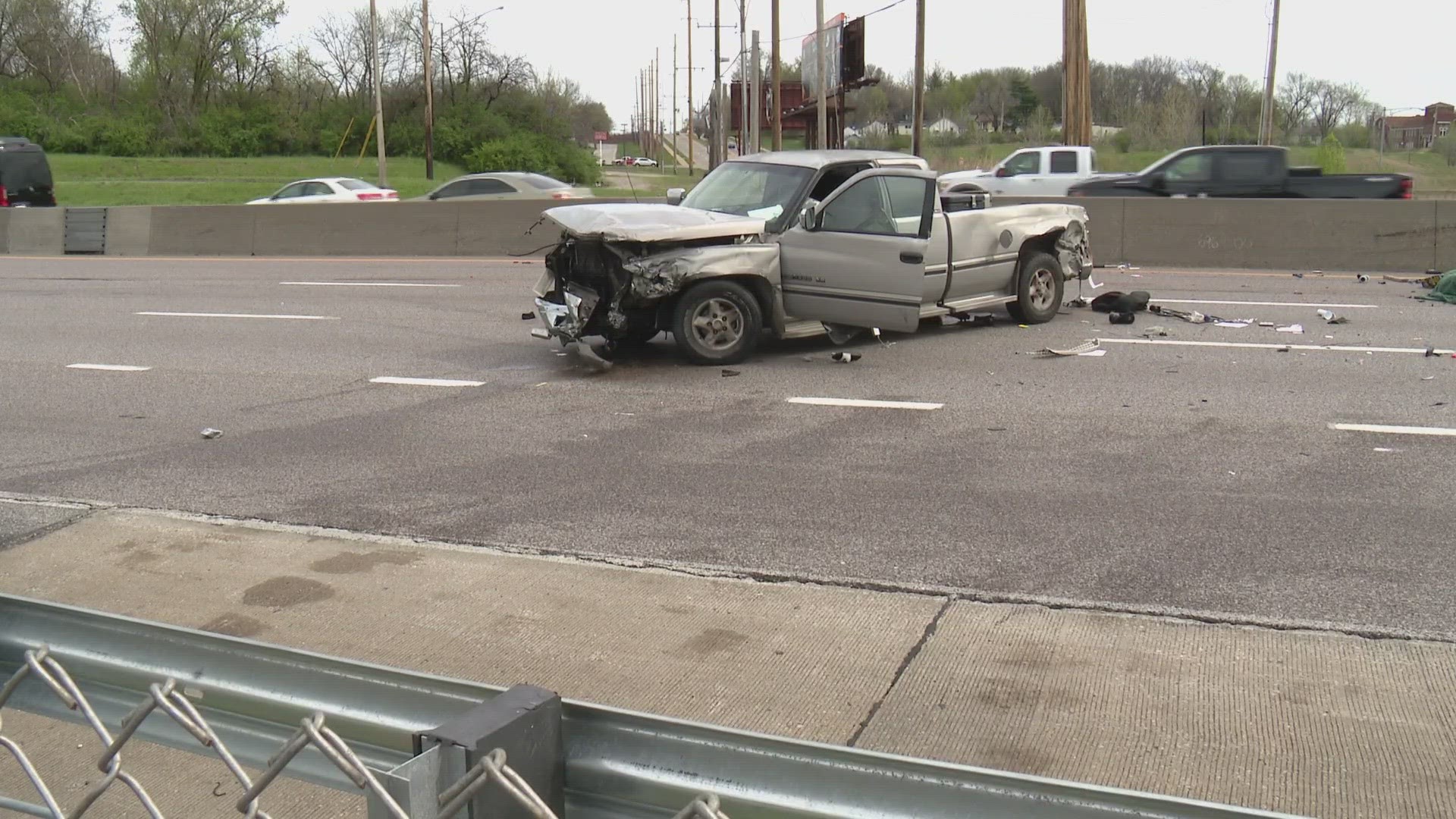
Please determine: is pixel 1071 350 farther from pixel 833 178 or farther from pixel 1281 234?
pixel 1281 234

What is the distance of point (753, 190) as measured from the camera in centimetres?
1219

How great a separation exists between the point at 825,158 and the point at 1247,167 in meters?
12.8

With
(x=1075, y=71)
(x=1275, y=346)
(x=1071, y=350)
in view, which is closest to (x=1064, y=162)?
(x=1075, y=71)

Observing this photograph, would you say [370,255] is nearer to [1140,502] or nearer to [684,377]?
[684,377]

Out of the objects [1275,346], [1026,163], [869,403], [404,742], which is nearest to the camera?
[404,742]

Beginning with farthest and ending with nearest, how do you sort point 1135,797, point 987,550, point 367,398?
1. point 367,398
2. point 987,550
3. point 1135,797

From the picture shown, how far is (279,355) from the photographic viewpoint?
40.1 feet

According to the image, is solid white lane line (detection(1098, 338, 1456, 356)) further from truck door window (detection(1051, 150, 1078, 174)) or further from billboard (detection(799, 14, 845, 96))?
billboard (detection(799, 14, 845, 96))

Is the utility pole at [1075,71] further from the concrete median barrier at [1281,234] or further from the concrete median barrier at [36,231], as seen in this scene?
the concrete median barrier at [36,231]

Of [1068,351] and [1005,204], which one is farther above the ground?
[1005,204]

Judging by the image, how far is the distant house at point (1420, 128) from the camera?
81.4m

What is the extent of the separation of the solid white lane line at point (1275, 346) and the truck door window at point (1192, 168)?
11049mm

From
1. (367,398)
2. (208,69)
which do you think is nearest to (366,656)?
(367,398)

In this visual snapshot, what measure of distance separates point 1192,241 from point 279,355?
44.5 feet
